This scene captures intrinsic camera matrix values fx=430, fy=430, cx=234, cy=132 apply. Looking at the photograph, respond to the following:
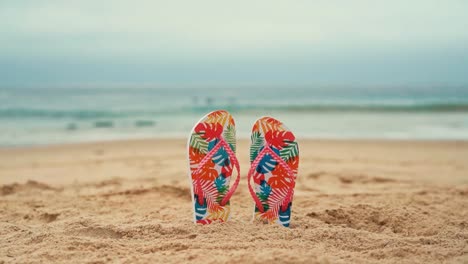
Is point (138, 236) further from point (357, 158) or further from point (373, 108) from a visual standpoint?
point (373, 108)

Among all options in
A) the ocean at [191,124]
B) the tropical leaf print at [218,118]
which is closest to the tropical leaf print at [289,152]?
the tropical leaf print at [218,118]

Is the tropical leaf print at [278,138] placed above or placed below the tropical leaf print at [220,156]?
above

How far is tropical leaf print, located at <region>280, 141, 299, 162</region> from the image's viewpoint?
2.90 metres

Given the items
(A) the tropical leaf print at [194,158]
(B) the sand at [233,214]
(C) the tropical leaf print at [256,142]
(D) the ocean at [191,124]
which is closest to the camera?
(B) the sand at [233,214]

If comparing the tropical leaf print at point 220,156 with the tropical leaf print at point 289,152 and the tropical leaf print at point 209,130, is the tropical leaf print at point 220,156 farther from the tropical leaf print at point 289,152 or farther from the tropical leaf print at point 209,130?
the tropical leaf print at point 289,152

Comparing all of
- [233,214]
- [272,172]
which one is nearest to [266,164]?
[272,172]

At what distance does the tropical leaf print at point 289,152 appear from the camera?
290 centimetres

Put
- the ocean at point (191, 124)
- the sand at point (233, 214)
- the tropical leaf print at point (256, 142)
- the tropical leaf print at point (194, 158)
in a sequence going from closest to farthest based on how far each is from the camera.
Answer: the sand at point (233, 214)
the tropical leaf print at point (194, 158)
the tropical leaf print at point (256, 142)
the ocean at point (191, 124)

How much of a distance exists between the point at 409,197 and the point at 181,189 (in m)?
2.06

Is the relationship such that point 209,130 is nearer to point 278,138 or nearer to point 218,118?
point 218,118

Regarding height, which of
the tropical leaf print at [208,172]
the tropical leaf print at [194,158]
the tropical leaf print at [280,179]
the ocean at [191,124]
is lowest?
the ocean at [191,124]

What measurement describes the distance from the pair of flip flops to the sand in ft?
0.44

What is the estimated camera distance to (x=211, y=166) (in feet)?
9.24

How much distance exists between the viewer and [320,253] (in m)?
2.24
